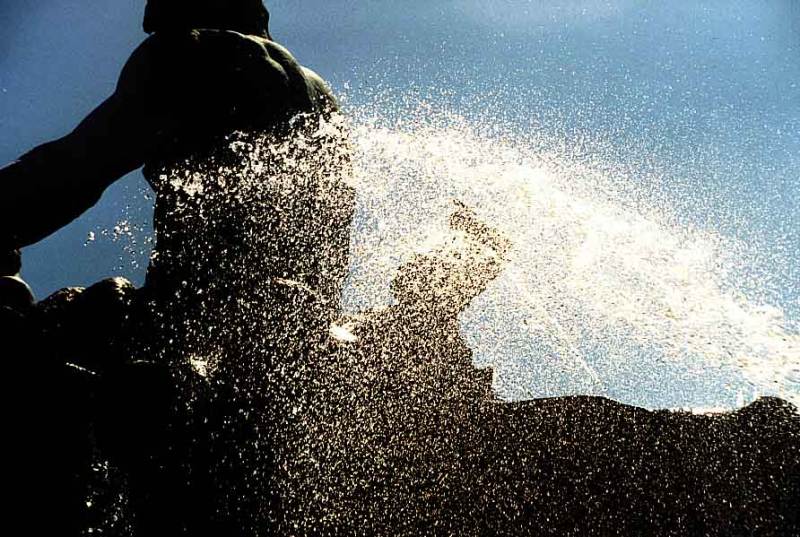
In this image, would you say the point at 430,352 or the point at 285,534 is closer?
the point at 285,534

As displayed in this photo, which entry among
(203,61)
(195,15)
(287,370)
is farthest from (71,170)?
(287,370)

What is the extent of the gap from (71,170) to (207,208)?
1.38 meters

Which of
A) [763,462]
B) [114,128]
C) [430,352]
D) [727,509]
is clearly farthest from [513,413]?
[114,128]

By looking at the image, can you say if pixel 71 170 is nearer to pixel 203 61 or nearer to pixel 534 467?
pixel 203 61

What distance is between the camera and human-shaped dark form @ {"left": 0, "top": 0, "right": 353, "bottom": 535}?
457cm

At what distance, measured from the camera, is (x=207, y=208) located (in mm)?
5547

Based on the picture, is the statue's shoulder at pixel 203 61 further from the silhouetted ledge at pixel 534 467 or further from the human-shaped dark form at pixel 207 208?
the silhouetted ledge at pixel 534 467

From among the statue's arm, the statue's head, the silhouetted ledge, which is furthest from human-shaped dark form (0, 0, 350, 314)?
the silhouetted ledge

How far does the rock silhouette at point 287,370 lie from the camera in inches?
166

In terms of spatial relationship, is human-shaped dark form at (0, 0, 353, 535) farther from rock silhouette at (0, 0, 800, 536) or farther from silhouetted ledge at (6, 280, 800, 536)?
silhouetted ledge at (6, 280, 800, 536)

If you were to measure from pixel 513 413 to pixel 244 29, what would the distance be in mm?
5502

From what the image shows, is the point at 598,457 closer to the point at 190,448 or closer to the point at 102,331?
the point at 190,448

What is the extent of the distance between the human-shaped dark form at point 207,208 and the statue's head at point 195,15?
0.01m

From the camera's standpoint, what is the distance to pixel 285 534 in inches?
181
